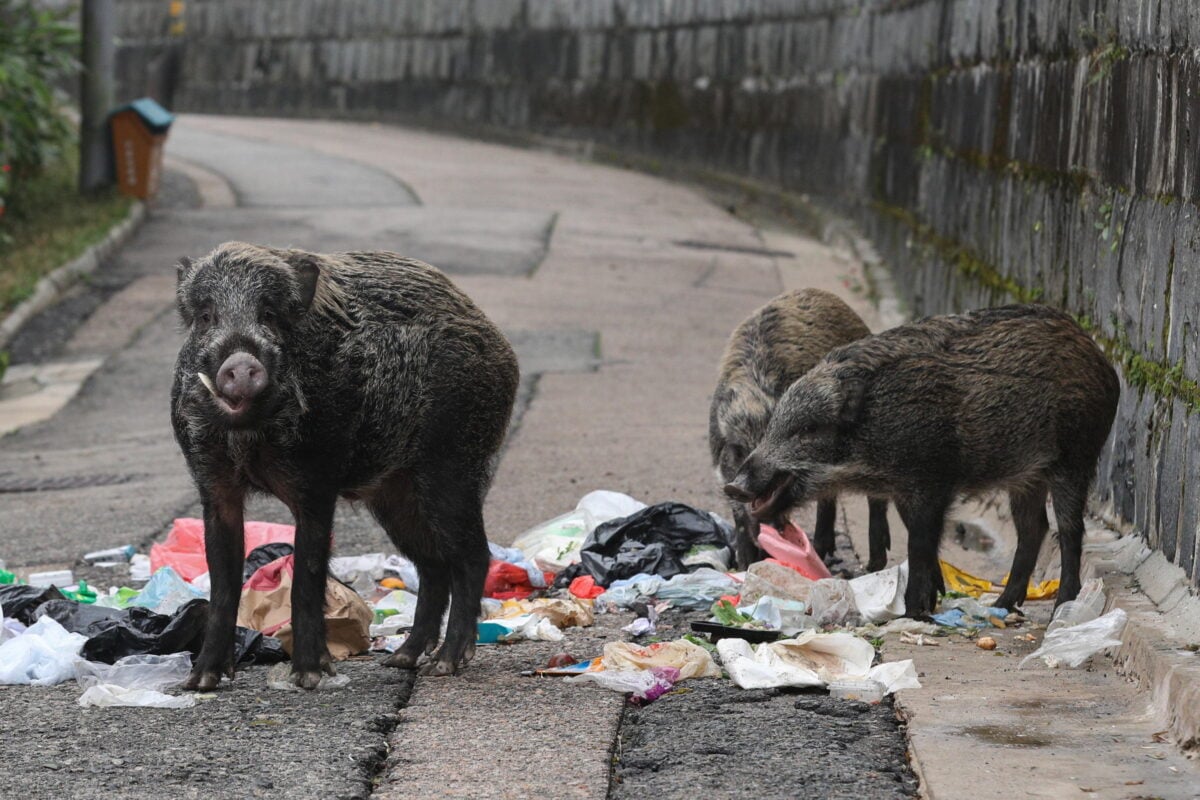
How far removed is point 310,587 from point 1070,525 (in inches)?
106

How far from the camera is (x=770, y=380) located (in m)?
7.12

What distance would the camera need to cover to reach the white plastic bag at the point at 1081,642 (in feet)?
17.4

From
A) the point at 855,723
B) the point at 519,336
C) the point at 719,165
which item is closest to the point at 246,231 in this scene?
the point at 519,336

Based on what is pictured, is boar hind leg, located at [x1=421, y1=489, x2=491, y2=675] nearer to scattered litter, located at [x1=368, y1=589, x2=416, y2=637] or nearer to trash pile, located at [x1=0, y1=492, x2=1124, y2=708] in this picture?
trash pile, located at [x1=0, y1=492, x2=1124, y2=708]

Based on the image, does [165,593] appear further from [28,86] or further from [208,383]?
[28,86]

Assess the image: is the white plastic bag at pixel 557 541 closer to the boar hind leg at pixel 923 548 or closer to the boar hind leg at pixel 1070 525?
the boar hind leg at pixel 923 548

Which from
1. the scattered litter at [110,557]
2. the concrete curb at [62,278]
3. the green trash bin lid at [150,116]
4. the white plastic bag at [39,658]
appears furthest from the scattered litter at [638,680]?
the green trash bin lid at [150,116]

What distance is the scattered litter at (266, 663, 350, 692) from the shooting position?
5223 millimetres

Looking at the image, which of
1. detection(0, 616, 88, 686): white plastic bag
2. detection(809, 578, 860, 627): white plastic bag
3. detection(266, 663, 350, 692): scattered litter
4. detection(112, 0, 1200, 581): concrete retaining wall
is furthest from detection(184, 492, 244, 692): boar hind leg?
detection(112, 0, 1200, 581): concrete retaining wall

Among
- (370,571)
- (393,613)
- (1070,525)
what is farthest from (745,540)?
(370,571)

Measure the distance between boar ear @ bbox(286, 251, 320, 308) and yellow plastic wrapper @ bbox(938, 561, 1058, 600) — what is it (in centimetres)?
280

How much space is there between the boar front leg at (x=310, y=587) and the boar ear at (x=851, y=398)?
191 centimetres

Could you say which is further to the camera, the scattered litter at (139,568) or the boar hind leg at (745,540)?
the scattered litter at (139,568)

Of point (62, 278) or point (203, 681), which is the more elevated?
point (62, 278)
